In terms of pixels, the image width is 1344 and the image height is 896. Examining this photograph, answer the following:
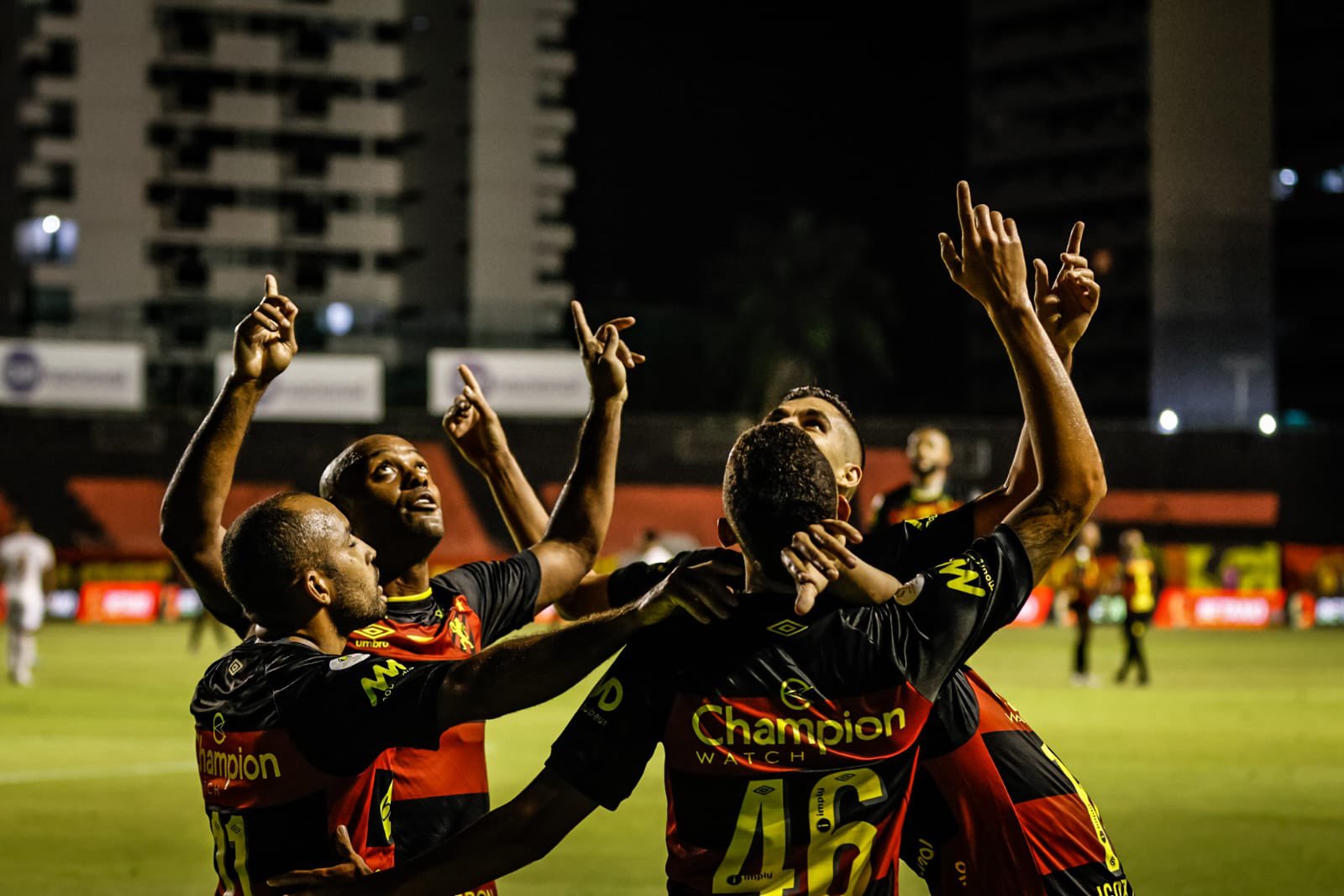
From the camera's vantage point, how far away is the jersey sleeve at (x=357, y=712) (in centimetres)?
389

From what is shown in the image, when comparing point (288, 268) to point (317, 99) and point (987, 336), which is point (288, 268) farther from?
point (987, 336)

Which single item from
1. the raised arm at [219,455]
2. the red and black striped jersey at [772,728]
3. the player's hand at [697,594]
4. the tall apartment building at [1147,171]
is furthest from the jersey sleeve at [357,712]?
the tall apartment building at [1147,171]

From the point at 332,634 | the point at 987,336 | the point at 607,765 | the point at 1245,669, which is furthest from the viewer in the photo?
the point at 987,336

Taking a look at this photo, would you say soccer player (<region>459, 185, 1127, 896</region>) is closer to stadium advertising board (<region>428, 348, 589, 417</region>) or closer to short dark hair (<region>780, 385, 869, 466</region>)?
short dark hair (<region>780, 385, 869, 466</region>)

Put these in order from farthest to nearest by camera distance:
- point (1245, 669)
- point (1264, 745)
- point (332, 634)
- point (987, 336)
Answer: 1. point (987, 336)
2. point (1245, 669)
3. point (1264, 745)
4. point (332, 634)

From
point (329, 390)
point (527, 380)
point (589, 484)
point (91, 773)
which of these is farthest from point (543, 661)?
point (527, 380)

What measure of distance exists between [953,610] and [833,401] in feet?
5.76

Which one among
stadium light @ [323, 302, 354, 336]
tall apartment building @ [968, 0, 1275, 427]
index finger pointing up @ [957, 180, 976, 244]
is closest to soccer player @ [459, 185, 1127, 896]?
index finger pointing up @ [957, 180, 976, 244]

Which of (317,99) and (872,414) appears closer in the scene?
(872,414)

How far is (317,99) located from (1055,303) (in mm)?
91774

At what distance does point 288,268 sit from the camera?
92.8 m

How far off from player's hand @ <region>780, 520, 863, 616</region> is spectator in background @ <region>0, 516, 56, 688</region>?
69.1 ft

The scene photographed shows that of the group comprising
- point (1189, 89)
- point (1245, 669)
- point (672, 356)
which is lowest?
point (1245, 669)

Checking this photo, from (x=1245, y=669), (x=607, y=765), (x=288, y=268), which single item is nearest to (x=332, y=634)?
(x=607, y=765)
